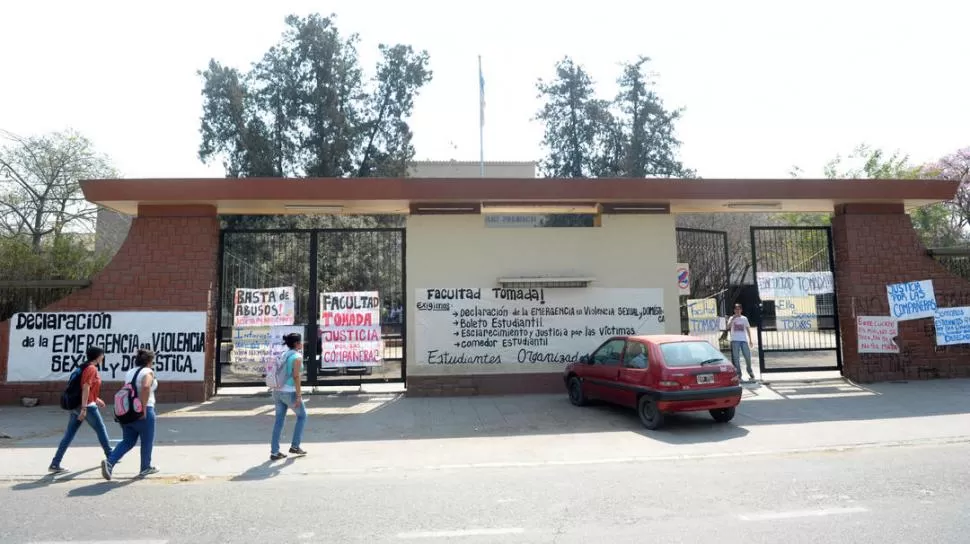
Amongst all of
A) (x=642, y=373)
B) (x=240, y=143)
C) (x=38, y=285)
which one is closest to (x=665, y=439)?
(x=642, y=373)

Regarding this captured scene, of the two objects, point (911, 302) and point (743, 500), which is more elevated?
point (911, 302)

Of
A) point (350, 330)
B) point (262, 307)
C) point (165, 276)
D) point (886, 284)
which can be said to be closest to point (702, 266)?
point (886, 284)

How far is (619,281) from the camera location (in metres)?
12.2

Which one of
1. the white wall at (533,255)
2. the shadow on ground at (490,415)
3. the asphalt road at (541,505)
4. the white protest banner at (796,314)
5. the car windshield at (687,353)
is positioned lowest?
the asphalt road at (541,505)

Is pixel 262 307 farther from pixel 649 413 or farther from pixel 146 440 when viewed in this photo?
pixel 649 413

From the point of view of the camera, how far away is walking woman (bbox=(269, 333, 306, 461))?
7258 millimetres

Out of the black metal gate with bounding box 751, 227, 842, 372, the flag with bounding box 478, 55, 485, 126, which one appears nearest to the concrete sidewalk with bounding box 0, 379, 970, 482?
the black metal gate with bounding box 751, 227, 842, 372

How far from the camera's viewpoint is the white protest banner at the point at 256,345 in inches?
460

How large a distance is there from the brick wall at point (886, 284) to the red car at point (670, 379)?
18.1ft

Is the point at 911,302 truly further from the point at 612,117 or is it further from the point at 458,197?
the point at 612,117

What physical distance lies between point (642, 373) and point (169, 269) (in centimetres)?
911

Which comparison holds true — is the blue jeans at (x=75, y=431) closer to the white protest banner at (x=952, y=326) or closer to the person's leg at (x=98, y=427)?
the person's leg at (x=98, y=427)

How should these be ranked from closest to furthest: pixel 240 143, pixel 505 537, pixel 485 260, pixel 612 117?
pixel 505 537 < pixel 485 260 < pixel 240 143 < pixel 612 117

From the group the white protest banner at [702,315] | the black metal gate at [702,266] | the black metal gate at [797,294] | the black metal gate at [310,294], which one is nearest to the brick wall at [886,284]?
the black metal gate at [797,294]
